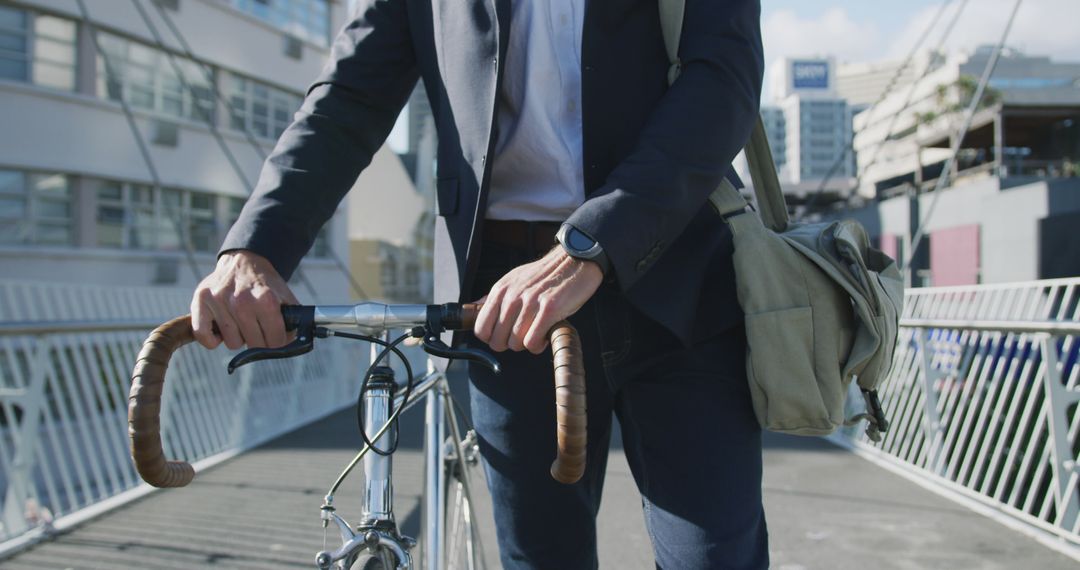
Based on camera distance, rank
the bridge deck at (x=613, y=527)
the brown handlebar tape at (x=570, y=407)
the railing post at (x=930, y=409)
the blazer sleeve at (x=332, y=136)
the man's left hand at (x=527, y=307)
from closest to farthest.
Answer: the brown handlebar tape at (x=570, y=407) → the man's left hand at (x=527, y=307) → the blazer sleeve at (x=332, y=136) → the bridge deck at (x=613, y=527) → the railing post at (x=930, y=409)

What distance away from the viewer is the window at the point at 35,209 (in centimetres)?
1719

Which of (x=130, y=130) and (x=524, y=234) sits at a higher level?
(x=130, y=130)

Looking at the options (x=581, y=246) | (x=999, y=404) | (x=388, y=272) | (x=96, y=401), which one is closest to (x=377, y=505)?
(x=581, y=246)

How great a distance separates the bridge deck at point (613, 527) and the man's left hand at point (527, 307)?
2962mm

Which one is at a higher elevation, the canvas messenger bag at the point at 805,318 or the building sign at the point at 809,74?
the building sign at the point at 809,74

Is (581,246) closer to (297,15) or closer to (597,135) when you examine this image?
(597,135)

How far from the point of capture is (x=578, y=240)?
1.25m

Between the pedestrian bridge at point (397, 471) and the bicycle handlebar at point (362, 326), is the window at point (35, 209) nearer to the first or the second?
the pedestrian bridge at point (397, 471)

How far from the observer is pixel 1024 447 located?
6375 mm

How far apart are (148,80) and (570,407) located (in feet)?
74.0

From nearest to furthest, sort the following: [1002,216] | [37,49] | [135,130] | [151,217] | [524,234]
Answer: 1. [524,234]
2. [135,130]
3. [37,49]
4. [151,217]
5. [1002,216]

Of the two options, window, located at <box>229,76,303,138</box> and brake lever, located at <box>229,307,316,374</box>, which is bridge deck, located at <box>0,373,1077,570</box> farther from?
window, located at <box>229,76,303,138</box>

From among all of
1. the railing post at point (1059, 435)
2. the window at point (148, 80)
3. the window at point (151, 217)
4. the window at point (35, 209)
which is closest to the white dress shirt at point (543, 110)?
the railing post at point (1059, 435)

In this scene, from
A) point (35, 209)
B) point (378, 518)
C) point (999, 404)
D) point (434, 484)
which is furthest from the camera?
point (35, 209)
